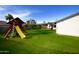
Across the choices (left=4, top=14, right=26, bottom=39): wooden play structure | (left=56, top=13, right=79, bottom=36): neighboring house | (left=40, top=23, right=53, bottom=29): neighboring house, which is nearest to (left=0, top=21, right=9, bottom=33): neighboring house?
(left=4, top=14, right=26, bottom=39): wooden play structure

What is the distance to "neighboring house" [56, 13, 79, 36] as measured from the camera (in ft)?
14.4

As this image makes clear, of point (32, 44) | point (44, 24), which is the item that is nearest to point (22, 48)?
Result: point (32, 44)

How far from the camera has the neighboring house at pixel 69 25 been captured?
438 cm

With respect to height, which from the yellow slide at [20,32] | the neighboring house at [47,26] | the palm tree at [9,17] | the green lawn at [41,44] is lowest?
the green lawn at [41,44]

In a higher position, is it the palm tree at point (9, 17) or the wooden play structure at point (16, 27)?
the palm tree at point (9, 17)

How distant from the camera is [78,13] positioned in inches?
171

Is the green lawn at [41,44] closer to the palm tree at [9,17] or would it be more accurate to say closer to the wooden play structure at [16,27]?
the wooden play structure at [16,27]

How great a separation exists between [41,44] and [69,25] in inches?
21.5

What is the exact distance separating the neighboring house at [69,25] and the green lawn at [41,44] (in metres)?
0.08

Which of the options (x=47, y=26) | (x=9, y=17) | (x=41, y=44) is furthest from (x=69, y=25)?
(x=9, y=17)

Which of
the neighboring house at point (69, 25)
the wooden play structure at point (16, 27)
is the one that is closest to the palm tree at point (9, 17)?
the wooden play structure at point (16, 27)

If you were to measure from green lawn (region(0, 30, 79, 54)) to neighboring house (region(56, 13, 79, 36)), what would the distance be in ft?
0.27

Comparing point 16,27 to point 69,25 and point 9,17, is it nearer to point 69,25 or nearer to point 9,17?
point 9,17

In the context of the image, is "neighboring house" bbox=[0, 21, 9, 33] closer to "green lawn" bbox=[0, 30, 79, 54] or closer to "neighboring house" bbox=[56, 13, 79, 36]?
"green lawn" bbox=[0, 30, 79, 54]
